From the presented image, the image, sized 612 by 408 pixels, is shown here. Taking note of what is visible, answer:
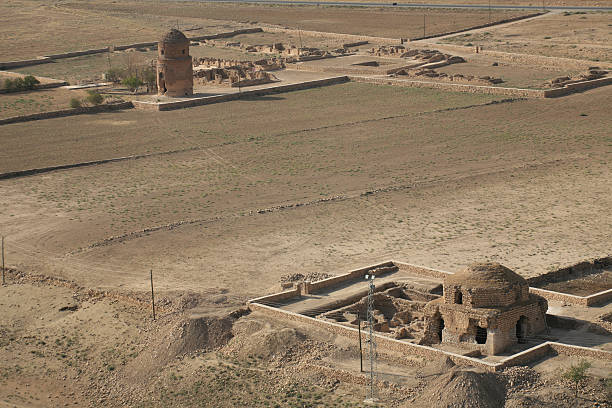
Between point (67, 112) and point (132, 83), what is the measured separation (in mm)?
7763

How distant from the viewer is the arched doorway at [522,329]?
27545 mm

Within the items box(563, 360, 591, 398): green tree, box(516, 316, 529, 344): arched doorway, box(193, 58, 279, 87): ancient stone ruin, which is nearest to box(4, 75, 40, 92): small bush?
box(193, 58, 279, 87): ancient stone ruin

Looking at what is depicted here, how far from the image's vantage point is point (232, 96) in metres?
69.1

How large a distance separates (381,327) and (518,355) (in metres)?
4.39

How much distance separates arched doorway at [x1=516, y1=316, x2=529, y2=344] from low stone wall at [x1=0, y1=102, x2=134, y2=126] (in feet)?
136

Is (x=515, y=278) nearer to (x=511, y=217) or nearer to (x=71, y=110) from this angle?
(x=511, y=217)

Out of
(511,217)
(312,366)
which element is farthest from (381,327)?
(511,217)

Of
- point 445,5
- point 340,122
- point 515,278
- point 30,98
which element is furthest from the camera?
point 445,5

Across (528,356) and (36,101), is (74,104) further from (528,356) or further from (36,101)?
(528,356)

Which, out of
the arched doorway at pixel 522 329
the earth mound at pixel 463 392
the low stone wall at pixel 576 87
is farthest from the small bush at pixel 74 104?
the earth mound at pixel 463 392

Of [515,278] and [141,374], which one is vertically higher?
[515,278]

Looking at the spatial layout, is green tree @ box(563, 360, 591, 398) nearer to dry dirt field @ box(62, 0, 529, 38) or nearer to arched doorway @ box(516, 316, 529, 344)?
arched doorway @ box(516, 316, 529, 344)

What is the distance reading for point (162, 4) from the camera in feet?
490

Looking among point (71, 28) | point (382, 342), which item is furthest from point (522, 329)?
point (71, 28)
